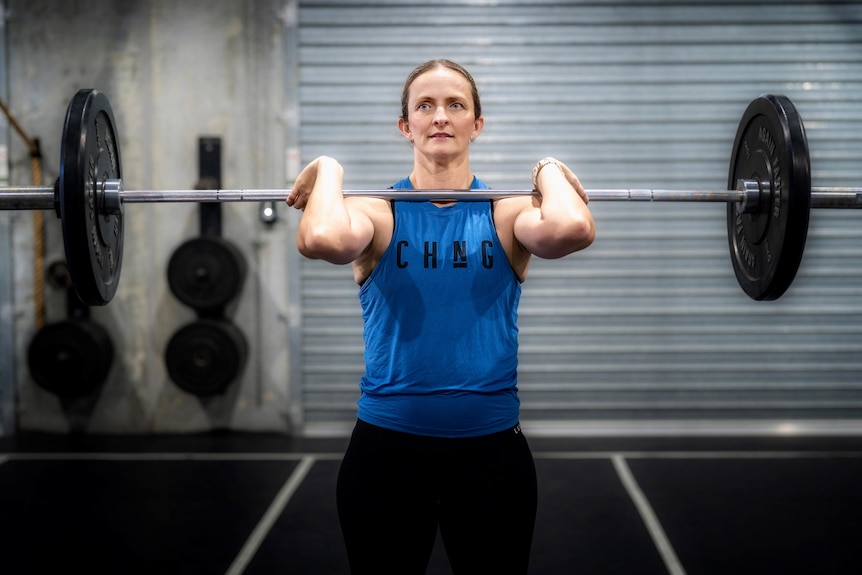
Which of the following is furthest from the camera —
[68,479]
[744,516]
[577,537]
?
[68,479]

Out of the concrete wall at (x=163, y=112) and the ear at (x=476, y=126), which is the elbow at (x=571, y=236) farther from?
the concrete wall at (x=163, y=112)

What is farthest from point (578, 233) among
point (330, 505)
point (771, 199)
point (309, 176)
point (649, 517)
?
point (330, 505)

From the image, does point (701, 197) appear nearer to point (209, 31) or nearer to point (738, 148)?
point (738, 148)

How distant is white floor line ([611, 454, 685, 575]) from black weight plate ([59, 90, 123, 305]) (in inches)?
75.5

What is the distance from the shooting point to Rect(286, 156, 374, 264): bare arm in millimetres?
1194

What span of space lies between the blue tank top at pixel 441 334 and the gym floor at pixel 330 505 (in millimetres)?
1330

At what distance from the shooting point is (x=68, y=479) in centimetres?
329

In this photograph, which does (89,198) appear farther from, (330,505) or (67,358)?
(67,358)

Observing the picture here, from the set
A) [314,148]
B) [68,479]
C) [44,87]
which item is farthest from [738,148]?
[44,87]

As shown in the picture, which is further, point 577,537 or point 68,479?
point 68,479

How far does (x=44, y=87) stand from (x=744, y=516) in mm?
4062

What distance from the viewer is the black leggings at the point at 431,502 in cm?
126

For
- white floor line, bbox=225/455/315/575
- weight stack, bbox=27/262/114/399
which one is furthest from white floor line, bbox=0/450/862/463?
weight stack, bbox=27/262/114/399

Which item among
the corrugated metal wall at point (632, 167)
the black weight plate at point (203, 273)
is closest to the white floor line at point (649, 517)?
the corrugated metal wall at point (632, 167)
